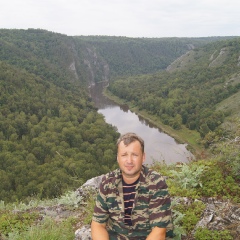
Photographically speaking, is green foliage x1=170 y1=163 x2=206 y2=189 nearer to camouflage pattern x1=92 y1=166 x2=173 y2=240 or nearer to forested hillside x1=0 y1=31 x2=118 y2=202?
camouflage pattern x1=92 y1=166 x2=173 y2=240

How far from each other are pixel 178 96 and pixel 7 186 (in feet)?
217

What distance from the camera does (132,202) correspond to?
13.1ft

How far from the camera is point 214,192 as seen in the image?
18.6ft

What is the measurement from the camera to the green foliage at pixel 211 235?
427cm

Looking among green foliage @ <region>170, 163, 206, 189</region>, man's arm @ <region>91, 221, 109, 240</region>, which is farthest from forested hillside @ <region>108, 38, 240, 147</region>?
man's arm @ <region>91, 221, 109, 240</region>

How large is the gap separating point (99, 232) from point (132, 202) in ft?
2.10

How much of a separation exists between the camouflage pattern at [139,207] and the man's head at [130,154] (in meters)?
0.24

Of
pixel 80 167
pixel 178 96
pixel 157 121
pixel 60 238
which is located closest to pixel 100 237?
pixel 60 238

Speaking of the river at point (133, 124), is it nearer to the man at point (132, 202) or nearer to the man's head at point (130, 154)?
the man at point (132, 202)

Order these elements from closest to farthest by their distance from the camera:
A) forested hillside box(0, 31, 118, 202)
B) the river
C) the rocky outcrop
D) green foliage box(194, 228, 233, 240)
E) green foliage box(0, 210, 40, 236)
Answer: green foliage box(194, 228, 233, 240) < the rocky outcrop < green foliage box(0, 210, 40, 236) < forested hillside box(0, 31, 118, 202) < the river

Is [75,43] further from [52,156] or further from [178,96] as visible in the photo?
[52,156]

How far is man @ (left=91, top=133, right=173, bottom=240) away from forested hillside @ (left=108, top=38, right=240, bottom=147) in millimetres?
46557

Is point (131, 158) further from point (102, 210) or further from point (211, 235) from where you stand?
point (211, 235)

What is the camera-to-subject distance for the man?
378 cm
